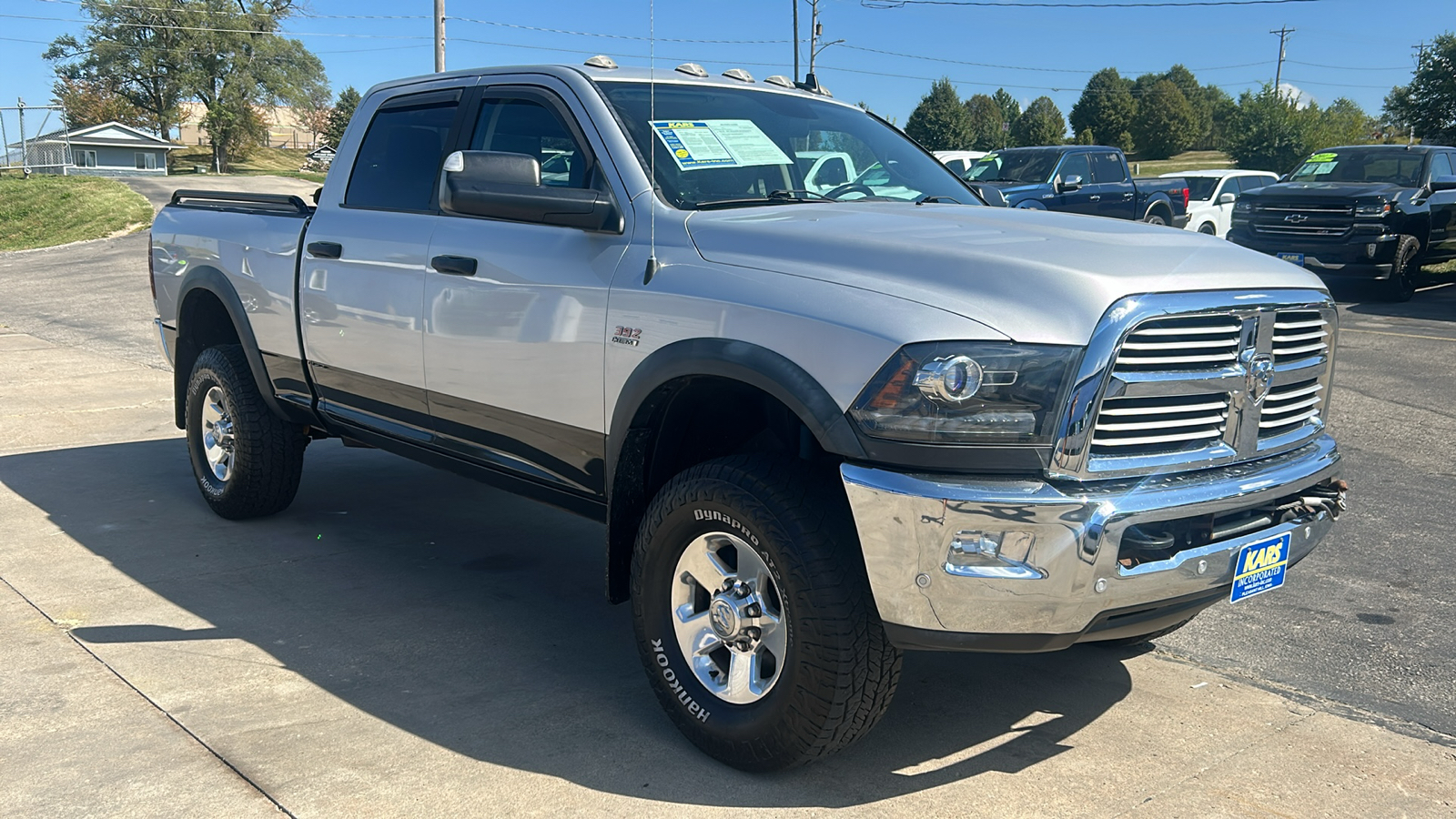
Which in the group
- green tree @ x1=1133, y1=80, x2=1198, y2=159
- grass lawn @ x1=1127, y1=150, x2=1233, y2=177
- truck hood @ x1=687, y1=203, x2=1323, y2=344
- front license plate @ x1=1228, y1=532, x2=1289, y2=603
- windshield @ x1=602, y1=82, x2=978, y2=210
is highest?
green tree @ x1=1133, y1=80, x2=1198, y2=159

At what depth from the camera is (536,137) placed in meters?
4.39

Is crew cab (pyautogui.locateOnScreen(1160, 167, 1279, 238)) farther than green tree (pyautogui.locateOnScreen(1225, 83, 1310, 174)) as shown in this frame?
No

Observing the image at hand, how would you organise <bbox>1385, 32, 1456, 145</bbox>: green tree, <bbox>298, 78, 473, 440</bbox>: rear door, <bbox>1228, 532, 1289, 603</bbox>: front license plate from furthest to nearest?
<bbox>1385, 32, 1456, 145</bbox>: green tree, <bbox>298, 78, 473, 440</bbox>: rear door, <bbox>1228, 532, 1289, 603</bbox>: front license plate

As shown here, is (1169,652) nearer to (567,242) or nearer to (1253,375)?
(1253,375)

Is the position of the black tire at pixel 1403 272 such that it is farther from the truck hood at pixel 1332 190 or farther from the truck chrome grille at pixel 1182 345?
the truck chrome grille at pixel 1182 345

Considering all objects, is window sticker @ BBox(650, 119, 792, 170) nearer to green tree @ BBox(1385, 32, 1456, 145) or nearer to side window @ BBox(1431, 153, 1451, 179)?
side window @ BBox(1431, 153, 1451, 179)

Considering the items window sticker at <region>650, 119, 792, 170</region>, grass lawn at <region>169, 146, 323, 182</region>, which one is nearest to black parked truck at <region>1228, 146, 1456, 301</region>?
window sticker at <region>650, 119, 792, 170</region>

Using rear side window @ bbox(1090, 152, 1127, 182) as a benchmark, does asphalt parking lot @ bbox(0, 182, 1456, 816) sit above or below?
below

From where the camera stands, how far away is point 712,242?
11.8 ft

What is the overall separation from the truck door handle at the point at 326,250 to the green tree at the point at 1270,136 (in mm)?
73999

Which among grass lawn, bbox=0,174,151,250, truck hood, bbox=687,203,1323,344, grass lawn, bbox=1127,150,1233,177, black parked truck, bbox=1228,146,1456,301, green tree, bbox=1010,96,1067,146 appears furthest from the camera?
green tree, bbox=1010,96,1067,146

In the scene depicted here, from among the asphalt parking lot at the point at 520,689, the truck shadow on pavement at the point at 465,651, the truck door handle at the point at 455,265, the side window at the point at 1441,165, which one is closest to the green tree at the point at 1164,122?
the side window at the point at 1441,165

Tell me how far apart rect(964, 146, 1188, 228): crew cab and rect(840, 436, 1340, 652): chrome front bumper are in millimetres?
14205

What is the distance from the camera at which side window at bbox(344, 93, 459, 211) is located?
479cm
